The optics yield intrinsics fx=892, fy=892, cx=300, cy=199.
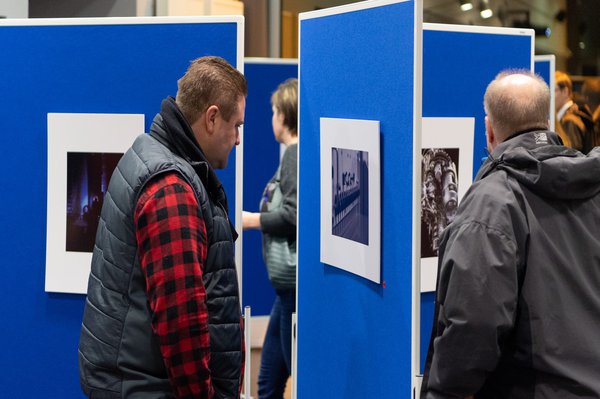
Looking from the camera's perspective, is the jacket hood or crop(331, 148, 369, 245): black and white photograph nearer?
the jacket hood

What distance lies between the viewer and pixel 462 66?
2947 millimetres

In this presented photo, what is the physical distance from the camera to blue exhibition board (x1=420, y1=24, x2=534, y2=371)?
2887 millimetres

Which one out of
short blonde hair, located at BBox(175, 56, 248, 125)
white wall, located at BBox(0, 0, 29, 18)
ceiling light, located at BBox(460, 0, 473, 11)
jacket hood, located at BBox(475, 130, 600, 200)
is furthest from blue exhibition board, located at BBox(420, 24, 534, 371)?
ceiling light, located at BBox(460, 0, 473, 11)

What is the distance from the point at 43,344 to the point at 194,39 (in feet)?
3.49

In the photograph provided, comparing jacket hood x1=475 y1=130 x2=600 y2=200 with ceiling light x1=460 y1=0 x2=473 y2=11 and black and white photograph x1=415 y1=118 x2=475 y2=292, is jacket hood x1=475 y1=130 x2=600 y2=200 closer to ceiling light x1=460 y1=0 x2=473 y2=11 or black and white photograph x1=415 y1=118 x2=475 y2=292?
black and white photograph x1=415 y1=118 x2=475 y2=292

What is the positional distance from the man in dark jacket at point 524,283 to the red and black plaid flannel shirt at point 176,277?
562 mm

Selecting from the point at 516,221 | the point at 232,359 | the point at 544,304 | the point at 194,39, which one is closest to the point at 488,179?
the point at 516,221

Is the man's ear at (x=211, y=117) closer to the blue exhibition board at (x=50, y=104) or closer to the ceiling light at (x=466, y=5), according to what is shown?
the blue exhibition board at (x=50, y=104)

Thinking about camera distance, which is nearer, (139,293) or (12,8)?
(139,293)

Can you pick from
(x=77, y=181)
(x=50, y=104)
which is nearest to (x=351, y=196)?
(x=77, y=181)

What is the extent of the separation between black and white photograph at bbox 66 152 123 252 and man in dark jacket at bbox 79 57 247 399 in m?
0.65

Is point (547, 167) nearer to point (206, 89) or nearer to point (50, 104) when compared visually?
point (206, 89)

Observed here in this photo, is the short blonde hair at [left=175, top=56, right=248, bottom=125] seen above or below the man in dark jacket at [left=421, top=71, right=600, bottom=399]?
above

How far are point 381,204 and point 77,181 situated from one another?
946 millimetres
